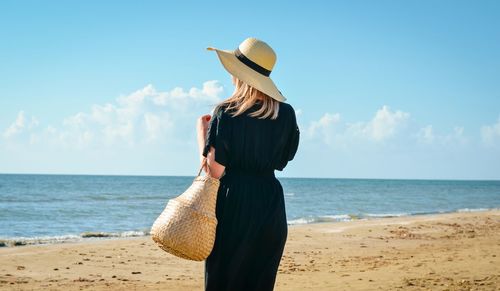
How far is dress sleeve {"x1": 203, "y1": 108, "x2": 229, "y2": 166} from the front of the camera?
255 centimetres

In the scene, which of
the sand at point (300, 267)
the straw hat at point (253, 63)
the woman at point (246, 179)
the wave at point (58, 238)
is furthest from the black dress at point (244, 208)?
the wave at point (58, 238)

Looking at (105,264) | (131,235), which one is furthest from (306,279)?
(131,235)

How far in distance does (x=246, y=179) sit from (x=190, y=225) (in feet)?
1.19

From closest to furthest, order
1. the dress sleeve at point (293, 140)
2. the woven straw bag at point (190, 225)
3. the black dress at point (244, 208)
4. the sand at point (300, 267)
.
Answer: the woven straw bag at point (190, 225) → the black dress at point (244, 208) → the dress sleeve at point (293, 140) → the sand at point (300, 267)

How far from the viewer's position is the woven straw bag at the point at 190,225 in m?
2.38

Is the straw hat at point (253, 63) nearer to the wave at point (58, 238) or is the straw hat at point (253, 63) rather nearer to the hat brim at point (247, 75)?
the hat brim at point (247, 75)

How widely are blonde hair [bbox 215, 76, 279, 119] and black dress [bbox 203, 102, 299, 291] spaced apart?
1.1 inches

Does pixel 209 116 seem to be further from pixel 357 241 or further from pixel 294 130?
pixel 357 241

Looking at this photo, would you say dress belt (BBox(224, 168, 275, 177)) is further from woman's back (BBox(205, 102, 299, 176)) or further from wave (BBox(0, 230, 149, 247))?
wave (BBox(0, 230, 149, 247))

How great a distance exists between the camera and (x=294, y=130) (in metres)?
2.75

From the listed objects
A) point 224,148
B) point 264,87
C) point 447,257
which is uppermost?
point 264,87

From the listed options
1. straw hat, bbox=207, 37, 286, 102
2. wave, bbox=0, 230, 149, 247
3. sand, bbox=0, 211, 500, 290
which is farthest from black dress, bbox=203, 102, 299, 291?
wave, bbox=0, 230, 149, 247

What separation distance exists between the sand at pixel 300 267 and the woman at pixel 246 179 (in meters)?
3.84

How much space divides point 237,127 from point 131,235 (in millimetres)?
12049
